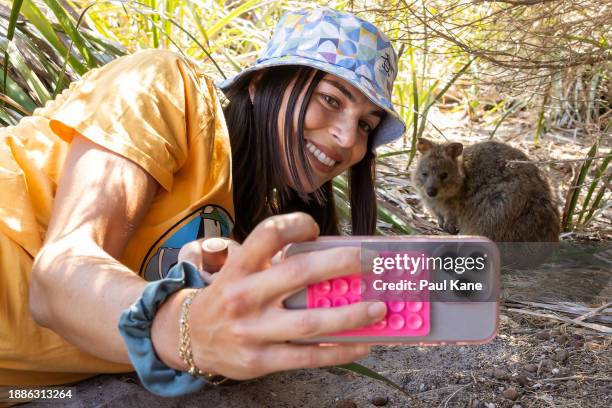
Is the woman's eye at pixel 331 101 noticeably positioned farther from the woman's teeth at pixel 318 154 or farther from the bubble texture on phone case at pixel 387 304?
the bubble texture on phone case at pixel 387 304

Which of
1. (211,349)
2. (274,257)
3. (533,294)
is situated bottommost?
(533,294)

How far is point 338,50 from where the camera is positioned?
230 centimetres

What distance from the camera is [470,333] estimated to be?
46.4 inches

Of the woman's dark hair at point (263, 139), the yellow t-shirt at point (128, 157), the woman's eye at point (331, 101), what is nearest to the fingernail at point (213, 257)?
the yellow t-shirt at point (128, 157)

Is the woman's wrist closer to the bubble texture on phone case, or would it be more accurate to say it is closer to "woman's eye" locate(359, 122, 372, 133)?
the bubble texture on phone case

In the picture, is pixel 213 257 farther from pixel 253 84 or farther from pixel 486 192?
pixel 486 192

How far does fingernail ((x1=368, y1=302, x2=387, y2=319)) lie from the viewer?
1072 mm

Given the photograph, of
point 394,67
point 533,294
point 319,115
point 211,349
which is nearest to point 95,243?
point 211,349

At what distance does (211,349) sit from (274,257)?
0.58 feet

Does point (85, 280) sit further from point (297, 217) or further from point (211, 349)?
point (297, 217)

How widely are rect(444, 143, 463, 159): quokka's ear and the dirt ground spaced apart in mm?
3134

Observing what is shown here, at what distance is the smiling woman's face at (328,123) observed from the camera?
7.59ft

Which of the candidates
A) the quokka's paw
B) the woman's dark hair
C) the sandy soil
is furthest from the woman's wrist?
the quokka's paw

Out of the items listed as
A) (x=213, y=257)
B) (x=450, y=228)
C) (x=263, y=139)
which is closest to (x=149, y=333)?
(x=213, y=257)
